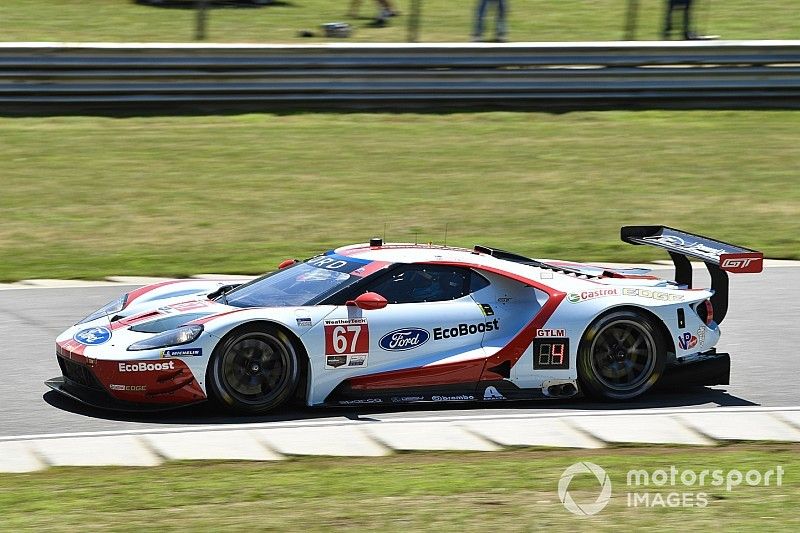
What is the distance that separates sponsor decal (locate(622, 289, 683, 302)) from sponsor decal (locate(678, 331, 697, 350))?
264 millimetres

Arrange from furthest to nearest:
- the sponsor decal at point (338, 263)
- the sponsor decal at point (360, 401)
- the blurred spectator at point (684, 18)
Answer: the blurred spectator at point (684, 18) → the sponsor decal at point (338, 263) → the sponsor decal at point (360, 401)

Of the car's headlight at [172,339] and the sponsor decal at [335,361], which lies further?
the sponsor decal at [335,361]

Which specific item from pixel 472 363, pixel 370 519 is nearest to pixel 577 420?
pixel 472 363

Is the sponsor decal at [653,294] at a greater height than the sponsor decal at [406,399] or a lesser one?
greater

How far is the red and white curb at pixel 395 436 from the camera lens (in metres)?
7.52

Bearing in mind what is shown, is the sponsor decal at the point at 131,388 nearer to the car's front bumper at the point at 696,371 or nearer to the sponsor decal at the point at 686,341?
the car's front bumper at the point at 696,371

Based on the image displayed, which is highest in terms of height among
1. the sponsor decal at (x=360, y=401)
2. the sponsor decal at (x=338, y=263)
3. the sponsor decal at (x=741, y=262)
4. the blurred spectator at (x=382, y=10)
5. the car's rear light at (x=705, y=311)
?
the blurred spectator at (x=382, y=10)

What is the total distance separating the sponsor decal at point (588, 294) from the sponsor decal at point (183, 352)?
262 cm

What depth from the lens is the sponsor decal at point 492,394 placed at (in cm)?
878

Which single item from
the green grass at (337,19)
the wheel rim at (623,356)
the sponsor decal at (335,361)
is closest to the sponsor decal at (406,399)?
the sponsor decal at (335,361)

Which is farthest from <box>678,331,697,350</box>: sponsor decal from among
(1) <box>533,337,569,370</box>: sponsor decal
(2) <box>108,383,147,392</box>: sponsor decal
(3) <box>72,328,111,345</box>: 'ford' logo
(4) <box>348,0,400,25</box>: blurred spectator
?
(4) <box>348,0,400,25</box>: blurred spectator

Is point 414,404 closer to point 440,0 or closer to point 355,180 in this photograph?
point 355,180

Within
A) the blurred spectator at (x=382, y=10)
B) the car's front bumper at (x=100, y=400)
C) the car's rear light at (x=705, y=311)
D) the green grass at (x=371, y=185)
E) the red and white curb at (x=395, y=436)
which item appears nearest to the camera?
the red and white curb at (x=395, y=436)

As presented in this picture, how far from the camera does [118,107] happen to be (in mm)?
18812
